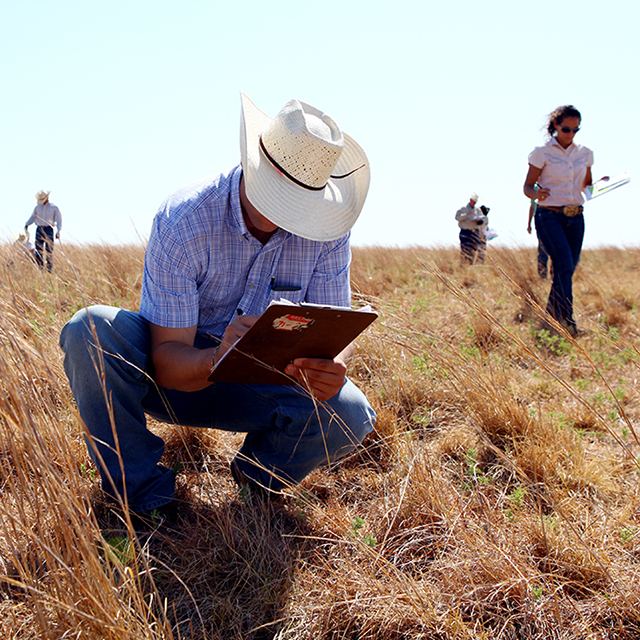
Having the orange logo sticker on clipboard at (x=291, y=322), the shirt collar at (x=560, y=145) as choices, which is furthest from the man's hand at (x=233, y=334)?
the shirt collar at (x=560, y=145)

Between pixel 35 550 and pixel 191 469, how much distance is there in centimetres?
76

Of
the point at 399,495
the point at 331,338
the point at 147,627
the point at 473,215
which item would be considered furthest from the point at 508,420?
the point at 473,215

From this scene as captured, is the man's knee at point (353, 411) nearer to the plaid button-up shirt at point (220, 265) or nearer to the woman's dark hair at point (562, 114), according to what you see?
the plaid button-up shirt at point (220, 265)

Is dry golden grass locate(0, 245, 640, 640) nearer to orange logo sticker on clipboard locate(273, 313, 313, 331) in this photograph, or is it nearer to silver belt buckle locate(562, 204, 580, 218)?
orange logo sticker on clipboard locate(273, 313, 313, 331)

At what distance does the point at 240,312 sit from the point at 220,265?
187 millimetres

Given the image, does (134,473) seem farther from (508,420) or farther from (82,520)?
(508,420)

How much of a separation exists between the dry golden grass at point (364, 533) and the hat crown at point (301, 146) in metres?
0.48

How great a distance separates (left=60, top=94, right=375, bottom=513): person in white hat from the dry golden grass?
0.47 feet

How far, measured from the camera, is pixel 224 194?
1883mm

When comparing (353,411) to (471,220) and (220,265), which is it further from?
(471,220)

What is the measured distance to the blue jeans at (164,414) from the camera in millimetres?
1642

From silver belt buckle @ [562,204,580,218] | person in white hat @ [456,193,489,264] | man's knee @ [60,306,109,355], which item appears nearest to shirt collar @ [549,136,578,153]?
silver belt buckle @ [562,204,580,218]

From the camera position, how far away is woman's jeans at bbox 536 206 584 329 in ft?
14.6

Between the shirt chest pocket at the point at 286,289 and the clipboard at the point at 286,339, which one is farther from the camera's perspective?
the shirt chest pocket at the point at 286,289
